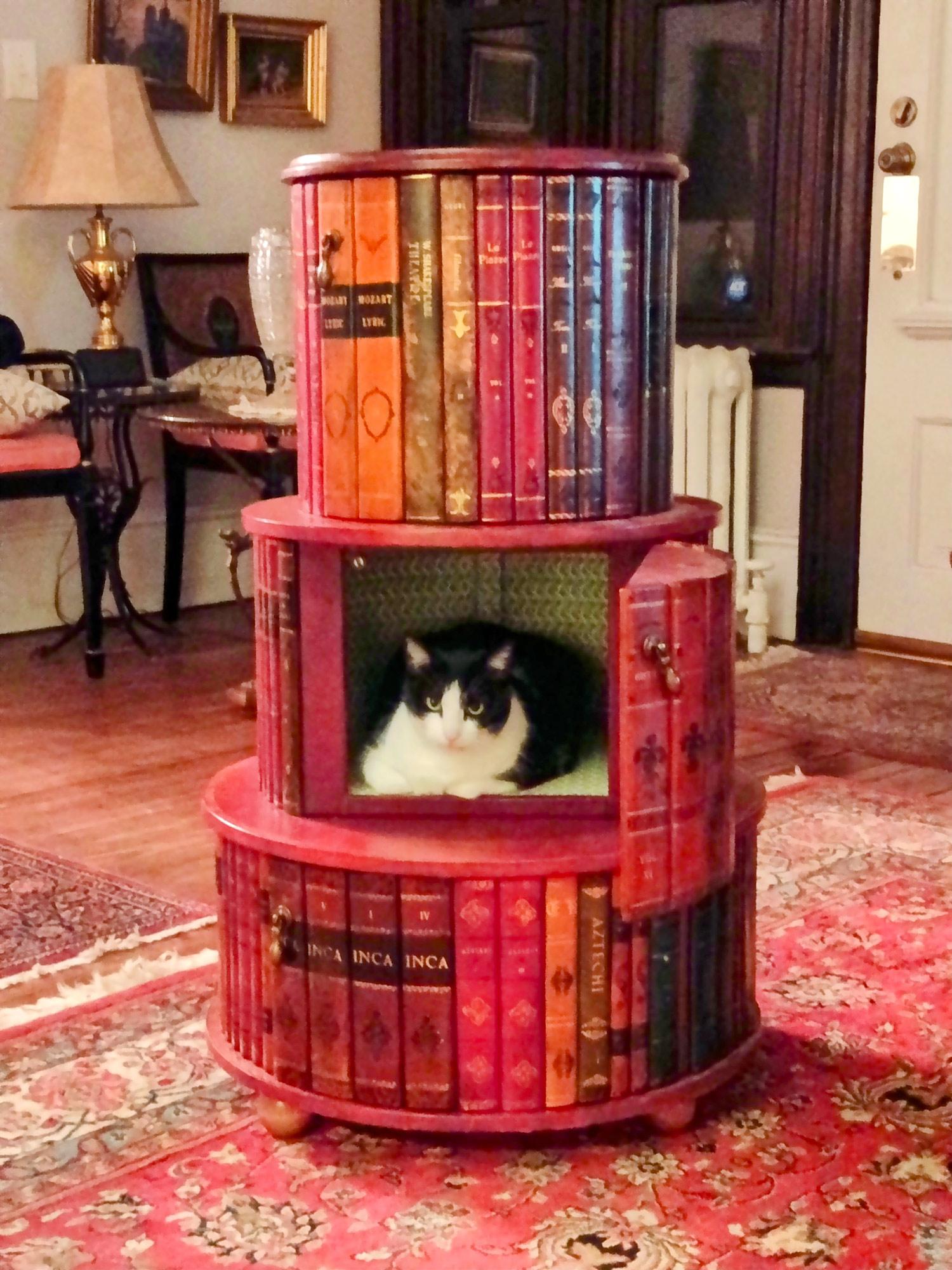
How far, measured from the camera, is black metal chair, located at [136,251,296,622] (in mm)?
4180

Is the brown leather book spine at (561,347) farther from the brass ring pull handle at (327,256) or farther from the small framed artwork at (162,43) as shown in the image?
the small framed artwork at (162,43)

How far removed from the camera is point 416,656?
66.8 inches

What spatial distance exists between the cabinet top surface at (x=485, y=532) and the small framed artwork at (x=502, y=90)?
10.4 feet

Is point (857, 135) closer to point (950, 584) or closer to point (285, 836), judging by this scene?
point (950, 584)

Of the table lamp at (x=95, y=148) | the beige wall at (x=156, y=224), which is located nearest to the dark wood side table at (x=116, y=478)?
the beige wall at (x=156, y=224)

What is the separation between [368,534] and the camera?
1.50 m

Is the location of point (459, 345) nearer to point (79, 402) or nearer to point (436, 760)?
point (436, 760)

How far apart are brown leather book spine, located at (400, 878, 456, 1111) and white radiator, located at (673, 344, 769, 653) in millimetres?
2462

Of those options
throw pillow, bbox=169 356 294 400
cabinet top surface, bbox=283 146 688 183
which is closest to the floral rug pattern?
throw pillow, bbox=169 356 294 400

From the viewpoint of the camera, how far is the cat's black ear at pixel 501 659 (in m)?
1.71

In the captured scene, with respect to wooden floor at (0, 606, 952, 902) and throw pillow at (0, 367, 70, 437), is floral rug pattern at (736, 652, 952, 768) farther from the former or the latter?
throw pillow at (0, 367, 70, 437)

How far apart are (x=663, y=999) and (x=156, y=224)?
3.17 m

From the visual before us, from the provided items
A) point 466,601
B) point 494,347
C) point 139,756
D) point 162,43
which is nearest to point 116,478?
point 139,756

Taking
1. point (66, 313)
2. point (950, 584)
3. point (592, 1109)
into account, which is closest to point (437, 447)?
point (592, 1109)
